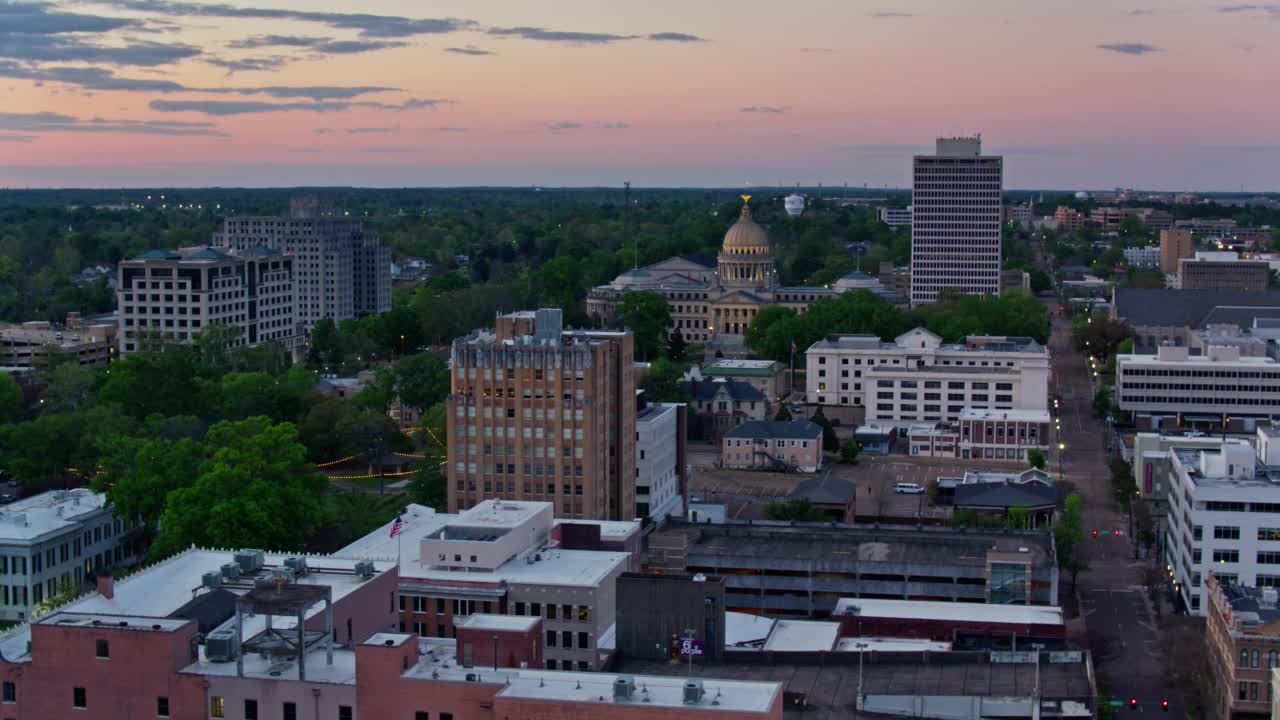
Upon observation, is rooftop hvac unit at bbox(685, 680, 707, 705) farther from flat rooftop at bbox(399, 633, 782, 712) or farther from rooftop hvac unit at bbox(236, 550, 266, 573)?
rooftop hvac unit at bbox(236, 550, 266, 573)

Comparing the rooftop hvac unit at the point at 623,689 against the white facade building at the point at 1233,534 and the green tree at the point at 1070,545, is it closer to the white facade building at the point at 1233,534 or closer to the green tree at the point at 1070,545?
the green tree at the point at 1070,545

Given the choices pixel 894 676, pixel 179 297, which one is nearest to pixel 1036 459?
pixel 894 676

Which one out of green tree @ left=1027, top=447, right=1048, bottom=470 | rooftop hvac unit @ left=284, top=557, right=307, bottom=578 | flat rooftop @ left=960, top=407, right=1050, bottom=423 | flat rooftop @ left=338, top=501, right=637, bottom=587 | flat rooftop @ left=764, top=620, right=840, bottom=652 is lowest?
green tree @ left=1027, top=447, right=1048, bottom=470

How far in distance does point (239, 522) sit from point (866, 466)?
56.0 m

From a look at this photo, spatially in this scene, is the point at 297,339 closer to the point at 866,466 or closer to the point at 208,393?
the point at 208,393

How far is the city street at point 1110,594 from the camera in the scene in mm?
67500

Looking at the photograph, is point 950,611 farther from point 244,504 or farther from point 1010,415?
point 1010,415

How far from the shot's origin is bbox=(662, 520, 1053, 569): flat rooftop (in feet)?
245

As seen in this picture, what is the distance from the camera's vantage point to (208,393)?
118 meters

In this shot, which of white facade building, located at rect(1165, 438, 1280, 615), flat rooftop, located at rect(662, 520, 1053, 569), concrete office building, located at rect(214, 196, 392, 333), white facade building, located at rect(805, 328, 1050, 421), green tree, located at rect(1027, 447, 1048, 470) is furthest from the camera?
concrete office building, located at rect(214, 196, 392, 333)

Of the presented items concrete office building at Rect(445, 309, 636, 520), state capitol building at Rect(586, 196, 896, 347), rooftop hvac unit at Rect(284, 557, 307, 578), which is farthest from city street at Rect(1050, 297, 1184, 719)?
state capitol building at Rect(586, 196, 896, 347)

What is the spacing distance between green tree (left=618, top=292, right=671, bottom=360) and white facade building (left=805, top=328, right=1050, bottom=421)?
34870 mm

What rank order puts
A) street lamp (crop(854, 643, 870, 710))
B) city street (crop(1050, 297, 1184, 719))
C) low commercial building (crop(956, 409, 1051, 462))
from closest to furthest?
1. street lamp (crop(854, 643, 870, 710))
2. city street (crop(1050, 297, 1184, 719))
3. low commercial building (crop(956, 409, 1051, 462))

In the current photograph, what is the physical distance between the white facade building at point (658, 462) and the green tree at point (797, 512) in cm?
544
